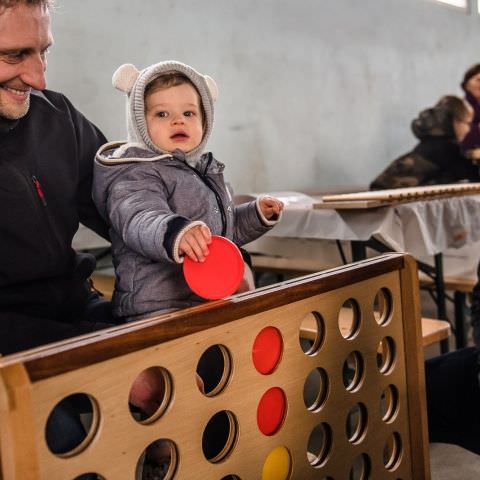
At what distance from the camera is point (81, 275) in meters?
1.49

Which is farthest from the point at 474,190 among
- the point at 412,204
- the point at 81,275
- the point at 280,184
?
the point at 81,275

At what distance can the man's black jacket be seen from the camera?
1.31m

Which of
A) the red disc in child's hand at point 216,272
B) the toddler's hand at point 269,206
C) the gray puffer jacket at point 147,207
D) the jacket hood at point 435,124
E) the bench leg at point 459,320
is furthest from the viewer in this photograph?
the jacket hood at point 435,124

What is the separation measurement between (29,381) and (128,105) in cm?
92

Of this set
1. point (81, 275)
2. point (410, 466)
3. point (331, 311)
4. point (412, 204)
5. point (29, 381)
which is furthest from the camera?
point (412, 204)

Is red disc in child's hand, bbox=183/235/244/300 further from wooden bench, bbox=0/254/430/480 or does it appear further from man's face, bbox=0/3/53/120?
man's face, bbox=0/3/53/120

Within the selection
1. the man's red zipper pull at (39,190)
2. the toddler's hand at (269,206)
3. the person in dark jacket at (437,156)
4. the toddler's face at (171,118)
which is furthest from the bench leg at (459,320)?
the man's red zipper pull at (39,190)

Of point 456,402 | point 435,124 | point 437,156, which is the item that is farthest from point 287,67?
point 456,402

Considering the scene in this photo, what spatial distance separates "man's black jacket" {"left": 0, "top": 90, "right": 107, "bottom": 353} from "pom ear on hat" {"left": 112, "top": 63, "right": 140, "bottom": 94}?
0.50 ft

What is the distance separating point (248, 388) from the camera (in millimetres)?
1004

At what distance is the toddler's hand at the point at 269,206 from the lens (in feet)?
5.21

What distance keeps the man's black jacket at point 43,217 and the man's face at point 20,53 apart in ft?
0.21

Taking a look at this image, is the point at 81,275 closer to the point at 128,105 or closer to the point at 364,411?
the point at 128,105

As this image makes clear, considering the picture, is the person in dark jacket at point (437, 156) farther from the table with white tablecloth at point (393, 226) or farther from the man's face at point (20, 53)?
the man's face at point (20, 53)
